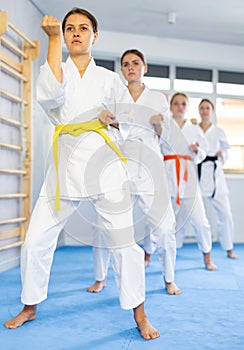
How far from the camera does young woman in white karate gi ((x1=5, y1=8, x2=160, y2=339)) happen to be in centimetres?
192

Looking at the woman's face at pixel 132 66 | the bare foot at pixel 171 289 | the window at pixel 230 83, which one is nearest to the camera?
the bare foot at pixel 171 289

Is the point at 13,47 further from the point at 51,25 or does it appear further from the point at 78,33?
the point at 51,25

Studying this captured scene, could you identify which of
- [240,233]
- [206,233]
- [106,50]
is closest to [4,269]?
[206,233]

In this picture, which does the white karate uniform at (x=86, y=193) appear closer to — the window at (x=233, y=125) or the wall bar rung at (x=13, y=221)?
the wall bar rung at (x=13, y=221)

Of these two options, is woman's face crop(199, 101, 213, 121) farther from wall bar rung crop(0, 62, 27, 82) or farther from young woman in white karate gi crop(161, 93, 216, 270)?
wall bar rung crop(0, 62, 27, 82)

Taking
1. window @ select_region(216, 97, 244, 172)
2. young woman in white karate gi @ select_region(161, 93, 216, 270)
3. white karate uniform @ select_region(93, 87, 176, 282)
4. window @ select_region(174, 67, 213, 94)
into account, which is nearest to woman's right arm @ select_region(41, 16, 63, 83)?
white karate uniform @ select_region(93, 87, 176, 282)

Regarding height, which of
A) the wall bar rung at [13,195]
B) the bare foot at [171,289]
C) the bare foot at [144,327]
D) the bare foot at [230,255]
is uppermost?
the wall bar rung at [13,195]

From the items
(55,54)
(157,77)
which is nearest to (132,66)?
(55,54)

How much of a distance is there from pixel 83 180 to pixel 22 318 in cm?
73

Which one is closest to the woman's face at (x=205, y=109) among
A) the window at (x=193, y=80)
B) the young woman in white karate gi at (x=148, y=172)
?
the young woman in white karate gi at (x=148, y=172)

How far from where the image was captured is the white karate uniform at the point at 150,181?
2.78 metres

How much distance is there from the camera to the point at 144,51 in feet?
18.0

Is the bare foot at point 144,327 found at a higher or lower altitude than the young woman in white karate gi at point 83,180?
lower

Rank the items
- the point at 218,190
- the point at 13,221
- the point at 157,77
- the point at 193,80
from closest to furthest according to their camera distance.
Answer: the point at 13,221 < the point at 218,190 < the point at 157,77 < the point at 193,80
